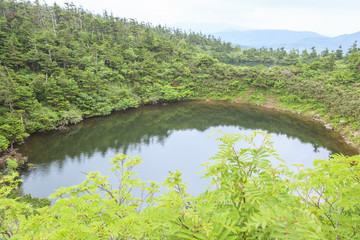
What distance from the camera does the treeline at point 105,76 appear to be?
58.9ft

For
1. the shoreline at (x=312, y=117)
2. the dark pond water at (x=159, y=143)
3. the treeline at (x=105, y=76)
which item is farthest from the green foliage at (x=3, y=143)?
the shoreline at (x=312, y=117)

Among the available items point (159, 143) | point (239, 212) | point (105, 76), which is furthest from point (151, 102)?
point (239, 212)

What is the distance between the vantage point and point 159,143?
17391 mm

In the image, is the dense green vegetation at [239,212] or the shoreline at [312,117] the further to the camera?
the shoreline at [312,117]

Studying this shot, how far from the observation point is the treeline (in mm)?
17938

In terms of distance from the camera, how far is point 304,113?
2430 cm

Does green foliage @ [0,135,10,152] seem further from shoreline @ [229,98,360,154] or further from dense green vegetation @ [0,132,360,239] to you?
shoreline @ [229,98,360,154]

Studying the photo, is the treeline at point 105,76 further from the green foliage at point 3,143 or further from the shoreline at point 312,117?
the shoreline at point 312,117

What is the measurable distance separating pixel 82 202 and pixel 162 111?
23.4 metres

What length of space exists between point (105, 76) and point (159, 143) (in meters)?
15.2

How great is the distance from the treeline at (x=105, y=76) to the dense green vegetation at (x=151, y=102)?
14cm

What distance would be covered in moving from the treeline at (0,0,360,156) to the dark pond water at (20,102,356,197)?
2.08 meters

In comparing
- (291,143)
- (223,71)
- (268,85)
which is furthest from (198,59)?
(291,143)

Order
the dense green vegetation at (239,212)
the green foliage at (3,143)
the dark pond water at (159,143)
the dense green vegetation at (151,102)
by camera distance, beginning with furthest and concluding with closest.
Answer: the dark pond water at (159,143), the green foliage at (3,143), the dense green vegetation at (151,102), the dense green vegetation at (239,212)
